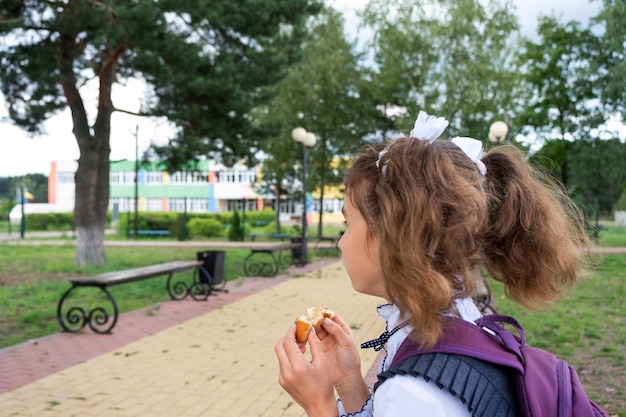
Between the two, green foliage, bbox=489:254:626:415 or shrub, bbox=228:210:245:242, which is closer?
green foliage, bbox=489:254:626:415

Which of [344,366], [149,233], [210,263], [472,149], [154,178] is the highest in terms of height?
[154,178]

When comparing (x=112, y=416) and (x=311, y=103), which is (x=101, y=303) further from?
(x=311, y=103)

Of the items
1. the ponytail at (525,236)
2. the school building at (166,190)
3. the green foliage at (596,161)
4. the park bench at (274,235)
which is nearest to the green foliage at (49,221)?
the park bench at (274,235)

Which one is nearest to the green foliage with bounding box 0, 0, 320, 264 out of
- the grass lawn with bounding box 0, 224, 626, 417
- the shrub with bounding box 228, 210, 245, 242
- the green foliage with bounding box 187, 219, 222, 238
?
the grass lawn with bounding box 0, 224, 626, 417

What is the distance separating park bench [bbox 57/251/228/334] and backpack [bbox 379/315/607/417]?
6.67m

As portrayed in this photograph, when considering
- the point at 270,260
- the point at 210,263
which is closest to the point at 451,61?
the point at 270,260

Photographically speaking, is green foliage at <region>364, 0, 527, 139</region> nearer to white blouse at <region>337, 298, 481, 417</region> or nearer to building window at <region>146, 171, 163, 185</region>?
white blouse at <region>337, 298, 481, 417</region>

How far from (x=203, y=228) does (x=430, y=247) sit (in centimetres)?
3122

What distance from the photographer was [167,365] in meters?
5.89

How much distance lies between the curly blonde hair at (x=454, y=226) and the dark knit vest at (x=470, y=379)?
0.04 m

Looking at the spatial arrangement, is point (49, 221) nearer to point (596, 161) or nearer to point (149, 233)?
point (149, 233)

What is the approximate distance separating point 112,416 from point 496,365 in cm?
393

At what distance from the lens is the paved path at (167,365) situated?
15.3 feet

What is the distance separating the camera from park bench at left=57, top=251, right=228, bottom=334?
7395 mm
